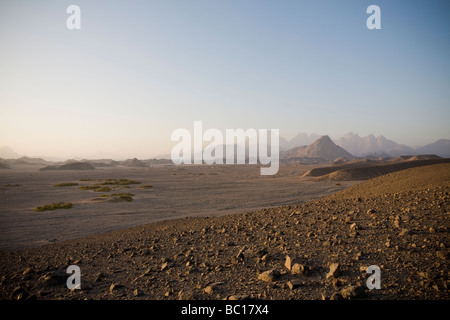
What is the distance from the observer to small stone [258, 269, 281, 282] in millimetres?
5707

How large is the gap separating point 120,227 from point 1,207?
15.7 metres

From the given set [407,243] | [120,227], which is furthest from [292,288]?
[120,227]

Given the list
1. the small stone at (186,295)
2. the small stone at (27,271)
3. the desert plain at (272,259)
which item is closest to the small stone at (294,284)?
the desert plain at (272,259)

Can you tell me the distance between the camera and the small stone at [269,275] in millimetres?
5707

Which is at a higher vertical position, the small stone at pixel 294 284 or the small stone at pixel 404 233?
the small stone at pixel 404 233

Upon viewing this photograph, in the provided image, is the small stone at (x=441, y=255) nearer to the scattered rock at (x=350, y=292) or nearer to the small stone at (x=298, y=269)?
the scattered rock at (x=350, y=292)

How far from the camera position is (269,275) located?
5.75 metres

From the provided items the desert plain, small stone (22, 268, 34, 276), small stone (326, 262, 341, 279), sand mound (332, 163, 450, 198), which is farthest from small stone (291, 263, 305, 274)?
sand mound (332, 163, 450, 198)

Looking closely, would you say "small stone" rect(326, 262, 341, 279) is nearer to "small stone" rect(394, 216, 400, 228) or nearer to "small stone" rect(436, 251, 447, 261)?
"small stone" rect(436, 251, 447, 261)

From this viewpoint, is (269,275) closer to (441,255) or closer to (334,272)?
(334,272)

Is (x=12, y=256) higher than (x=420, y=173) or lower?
lower
